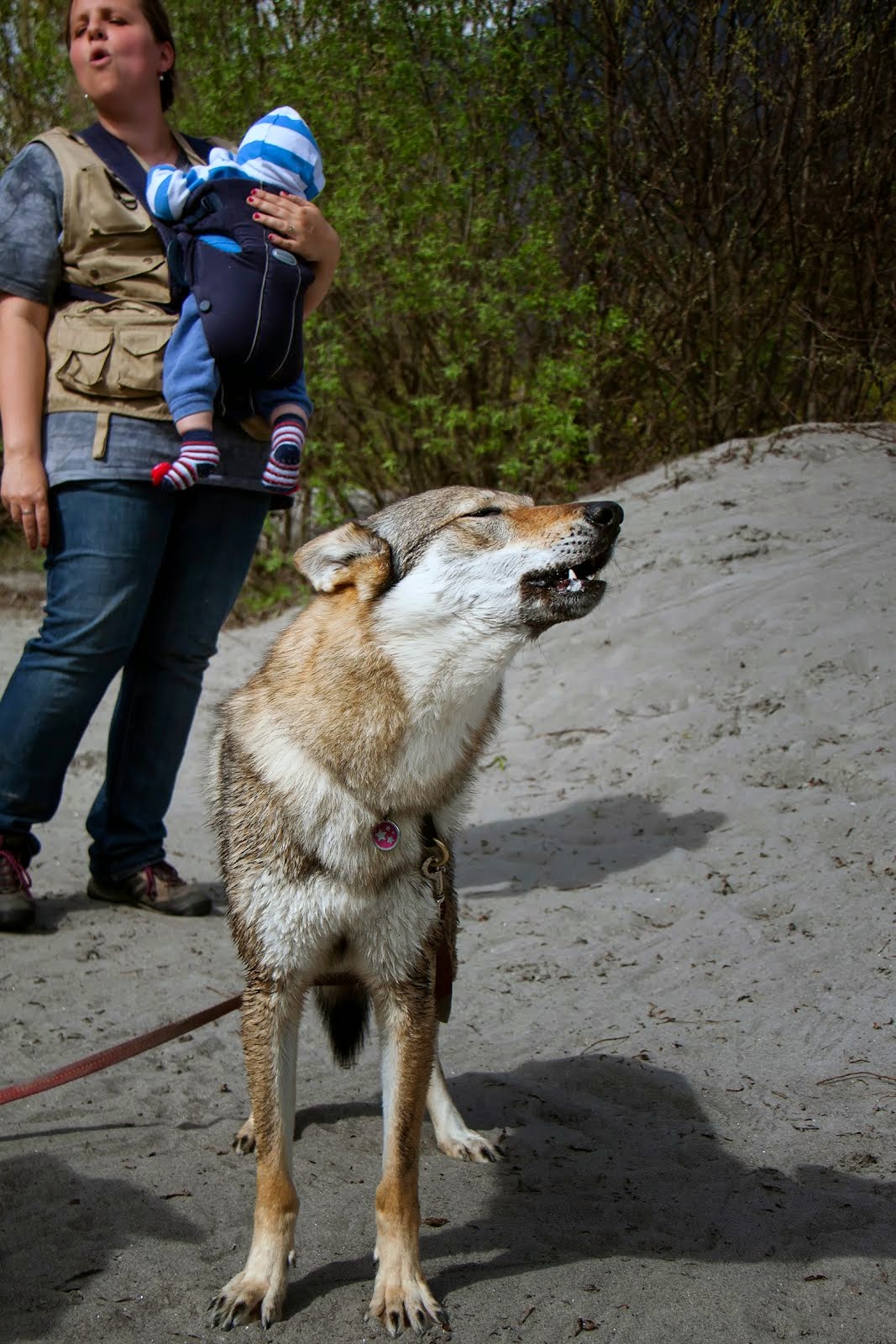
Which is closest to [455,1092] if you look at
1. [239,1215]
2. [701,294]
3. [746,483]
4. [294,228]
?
[239,1215]

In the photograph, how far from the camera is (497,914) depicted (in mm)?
4316

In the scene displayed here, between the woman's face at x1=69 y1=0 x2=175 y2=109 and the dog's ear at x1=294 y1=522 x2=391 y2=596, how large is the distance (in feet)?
6.36

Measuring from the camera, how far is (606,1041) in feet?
10.9

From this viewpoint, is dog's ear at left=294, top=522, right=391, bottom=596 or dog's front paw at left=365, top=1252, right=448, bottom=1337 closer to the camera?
dog's front paw at left=365, top=1252, right=448, bottom=1337

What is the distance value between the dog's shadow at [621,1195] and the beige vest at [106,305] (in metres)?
2.21

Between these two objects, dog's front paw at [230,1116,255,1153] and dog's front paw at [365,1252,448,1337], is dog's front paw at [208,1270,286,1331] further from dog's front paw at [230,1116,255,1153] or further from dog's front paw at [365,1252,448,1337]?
dog's front paw at [230,1116,255,1153]

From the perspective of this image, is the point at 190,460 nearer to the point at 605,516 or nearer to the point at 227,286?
the point at 227,286

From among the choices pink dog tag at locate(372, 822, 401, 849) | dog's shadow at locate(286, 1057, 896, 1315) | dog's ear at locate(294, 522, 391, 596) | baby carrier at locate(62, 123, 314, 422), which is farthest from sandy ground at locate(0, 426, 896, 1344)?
baby carrier at locate(62, 123, 314, 422)

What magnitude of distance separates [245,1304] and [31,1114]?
1029mm

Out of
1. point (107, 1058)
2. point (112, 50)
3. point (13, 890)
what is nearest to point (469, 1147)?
point (107, 1058)

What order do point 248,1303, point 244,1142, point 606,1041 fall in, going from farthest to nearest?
point 606,1041 < point 244,1142 < point 248,1303

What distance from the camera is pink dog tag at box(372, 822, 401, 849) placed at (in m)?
2.34

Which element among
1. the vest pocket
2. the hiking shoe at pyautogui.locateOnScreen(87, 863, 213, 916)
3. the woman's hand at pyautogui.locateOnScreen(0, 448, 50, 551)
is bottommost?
the hiking shoe at pyautogui.locateOnScreen(87, 863, 213, 916)

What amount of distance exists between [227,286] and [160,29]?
99 cm
